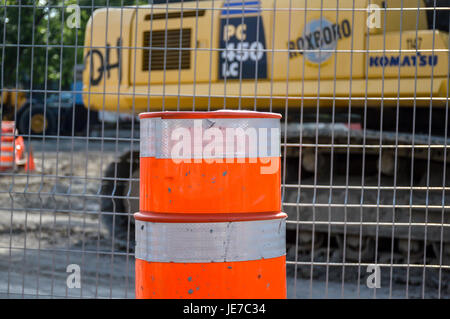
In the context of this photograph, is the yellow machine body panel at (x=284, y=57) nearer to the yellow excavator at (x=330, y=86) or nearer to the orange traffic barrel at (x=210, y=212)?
the yellow excavator at (x=330, y=86)

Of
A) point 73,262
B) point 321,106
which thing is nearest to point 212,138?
point 321,106

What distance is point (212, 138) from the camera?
299 cm

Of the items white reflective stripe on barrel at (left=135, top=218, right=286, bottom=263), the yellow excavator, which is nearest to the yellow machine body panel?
the yellow excavator

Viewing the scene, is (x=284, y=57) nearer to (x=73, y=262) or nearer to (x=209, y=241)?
(x=73, y=262)

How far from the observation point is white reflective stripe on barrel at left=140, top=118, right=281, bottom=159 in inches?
118

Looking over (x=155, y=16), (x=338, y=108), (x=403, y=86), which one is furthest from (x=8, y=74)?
(x=403, y=86)

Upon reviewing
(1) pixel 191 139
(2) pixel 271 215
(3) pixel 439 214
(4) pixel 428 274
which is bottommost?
(4) pixel 428 274

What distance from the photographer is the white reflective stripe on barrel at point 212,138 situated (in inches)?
118

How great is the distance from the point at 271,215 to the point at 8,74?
17.4 meters

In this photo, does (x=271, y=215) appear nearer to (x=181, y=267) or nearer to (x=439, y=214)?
(x=181, y=267)

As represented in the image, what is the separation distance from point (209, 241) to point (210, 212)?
0.11m

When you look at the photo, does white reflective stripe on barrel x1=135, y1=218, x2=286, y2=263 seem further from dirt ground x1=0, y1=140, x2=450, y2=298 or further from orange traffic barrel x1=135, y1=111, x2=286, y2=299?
dirt ground x1=0, y1=140, x2=450, y2=298
